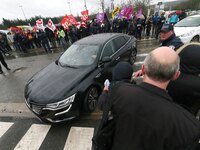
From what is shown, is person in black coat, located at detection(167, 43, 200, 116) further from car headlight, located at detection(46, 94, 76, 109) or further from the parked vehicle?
the parked vehicle

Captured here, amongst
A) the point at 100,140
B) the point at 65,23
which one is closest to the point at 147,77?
the point at 100,140

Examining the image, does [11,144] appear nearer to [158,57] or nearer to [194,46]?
[158,57]

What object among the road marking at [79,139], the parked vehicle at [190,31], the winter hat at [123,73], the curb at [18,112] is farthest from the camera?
the parked vehicle at [190,31]

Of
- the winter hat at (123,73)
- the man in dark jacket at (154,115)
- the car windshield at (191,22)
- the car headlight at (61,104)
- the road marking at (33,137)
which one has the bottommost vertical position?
the road marking at (33,137)

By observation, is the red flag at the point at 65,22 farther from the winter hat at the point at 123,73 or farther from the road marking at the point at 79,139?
the winter hat at the point at 123,73

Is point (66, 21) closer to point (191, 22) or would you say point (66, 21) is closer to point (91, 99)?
point (191, 22)

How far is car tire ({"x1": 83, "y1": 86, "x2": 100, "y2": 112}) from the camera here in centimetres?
339

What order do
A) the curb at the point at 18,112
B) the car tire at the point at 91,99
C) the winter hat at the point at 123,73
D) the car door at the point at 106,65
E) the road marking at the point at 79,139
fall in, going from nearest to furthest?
the winter hat at the point at 123,73
the road marking at the point at 79,139
the car tire at the point at 91,99
the curb at the point at 18,112
the car door at the point at 106,65

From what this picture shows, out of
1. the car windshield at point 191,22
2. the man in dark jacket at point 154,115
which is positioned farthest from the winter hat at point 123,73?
the car windshield at point 191,22

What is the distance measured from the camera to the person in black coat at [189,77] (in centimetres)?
166

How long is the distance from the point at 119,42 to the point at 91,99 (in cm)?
253

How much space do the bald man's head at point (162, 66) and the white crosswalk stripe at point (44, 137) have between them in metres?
2.25

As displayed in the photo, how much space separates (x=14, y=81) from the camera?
6406mm

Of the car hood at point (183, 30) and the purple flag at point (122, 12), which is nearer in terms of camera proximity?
the car hood at point (183, 30)
